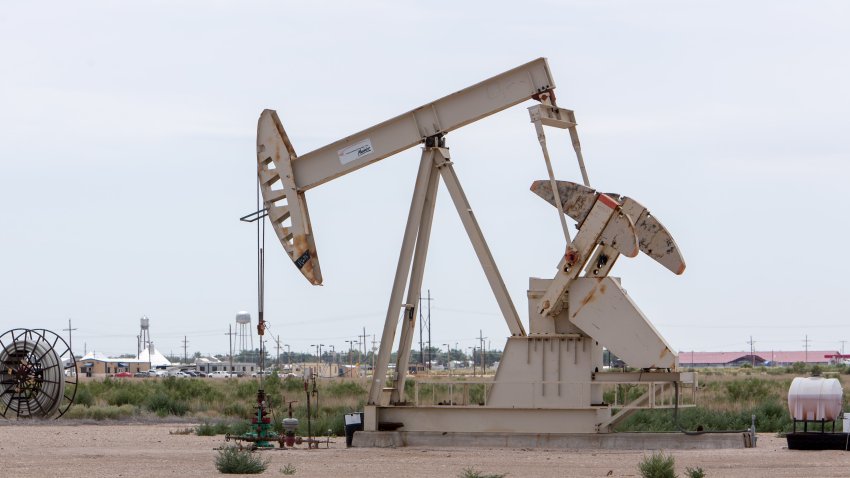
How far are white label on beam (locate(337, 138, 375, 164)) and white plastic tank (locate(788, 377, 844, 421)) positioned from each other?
6035 mm

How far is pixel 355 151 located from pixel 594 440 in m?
4.81

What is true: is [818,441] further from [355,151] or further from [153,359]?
[153,359]

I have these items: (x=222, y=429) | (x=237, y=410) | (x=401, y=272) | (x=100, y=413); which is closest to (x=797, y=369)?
(x=237, y=410)

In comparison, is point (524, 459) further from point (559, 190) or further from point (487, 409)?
point (559, 190)

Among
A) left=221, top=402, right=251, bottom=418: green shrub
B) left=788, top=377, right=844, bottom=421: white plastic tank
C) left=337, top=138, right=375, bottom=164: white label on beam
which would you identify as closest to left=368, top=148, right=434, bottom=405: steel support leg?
left=337, top=138, right=375, bottom=164: white label on beam

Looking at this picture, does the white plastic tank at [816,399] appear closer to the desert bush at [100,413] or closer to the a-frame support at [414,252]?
the a-frame support at [414,252]

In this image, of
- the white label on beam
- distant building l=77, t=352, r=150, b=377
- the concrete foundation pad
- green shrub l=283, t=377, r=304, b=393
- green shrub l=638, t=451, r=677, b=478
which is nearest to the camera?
green shrub l=638, t=451, r=677, b=478

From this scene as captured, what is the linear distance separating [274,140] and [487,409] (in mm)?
4518

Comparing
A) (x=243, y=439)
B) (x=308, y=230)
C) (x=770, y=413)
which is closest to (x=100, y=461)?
(x=243, y=439)

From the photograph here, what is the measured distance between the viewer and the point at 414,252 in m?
17.5

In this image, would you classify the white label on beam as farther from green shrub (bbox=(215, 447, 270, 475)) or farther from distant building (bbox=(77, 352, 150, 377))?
distant building (bbox=(77, 352, 150, 377))

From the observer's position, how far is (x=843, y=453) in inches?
602

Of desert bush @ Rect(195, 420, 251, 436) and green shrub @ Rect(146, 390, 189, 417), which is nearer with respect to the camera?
desert bush @ Rect(195, 420, 251, 436)

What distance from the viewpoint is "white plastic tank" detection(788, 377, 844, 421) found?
16156mm
